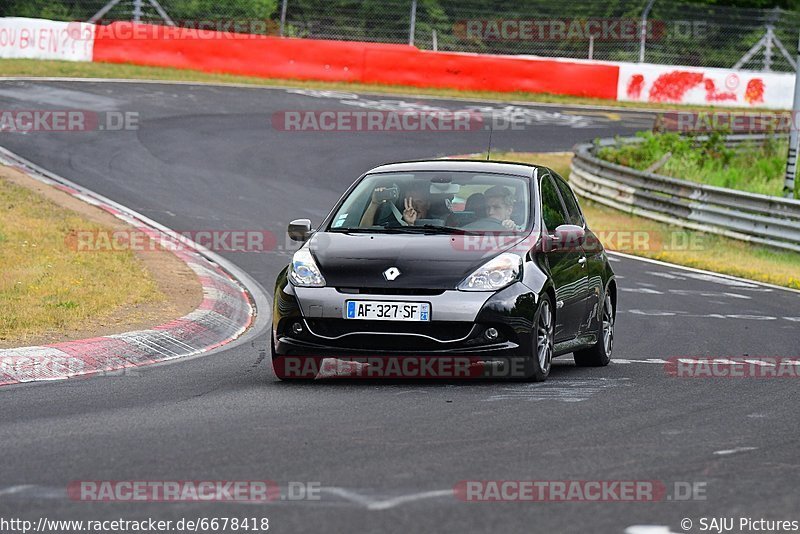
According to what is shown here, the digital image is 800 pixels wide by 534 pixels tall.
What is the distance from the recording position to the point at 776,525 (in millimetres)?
5254

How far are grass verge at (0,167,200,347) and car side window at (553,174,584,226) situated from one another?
3444 mm

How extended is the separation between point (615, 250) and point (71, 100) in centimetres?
1376

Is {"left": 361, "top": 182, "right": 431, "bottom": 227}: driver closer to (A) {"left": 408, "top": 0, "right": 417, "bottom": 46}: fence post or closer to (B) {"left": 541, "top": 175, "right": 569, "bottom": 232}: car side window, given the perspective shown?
(B) {"left": 541, "top": 175, "right": 569, "bottom": 232}: car side window

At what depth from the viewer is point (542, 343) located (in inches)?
361

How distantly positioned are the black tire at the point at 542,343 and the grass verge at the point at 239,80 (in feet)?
87.0

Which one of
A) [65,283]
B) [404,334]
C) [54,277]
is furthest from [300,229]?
[54,277]

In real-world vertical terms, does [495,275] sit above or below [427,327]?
above

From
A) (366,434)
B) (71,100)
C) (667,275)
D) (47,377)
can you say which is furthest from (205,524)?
(71,100)

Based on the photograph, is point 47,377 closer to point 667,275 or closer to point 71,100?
point 667,275

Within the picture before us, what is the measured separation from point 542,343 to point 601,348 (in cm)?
171

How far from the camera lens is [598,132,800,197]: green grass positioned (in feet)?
90.9

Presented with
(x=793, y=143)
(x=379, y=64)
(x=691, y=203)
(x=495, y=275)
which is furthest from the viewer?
(x=379, y=64)

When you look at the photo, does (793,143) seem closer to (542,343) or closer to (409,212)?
(409,212)

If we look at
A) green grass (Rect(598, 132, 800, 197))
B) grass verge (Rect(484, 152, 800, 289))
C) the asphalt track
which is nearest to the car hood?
the asphalt track
